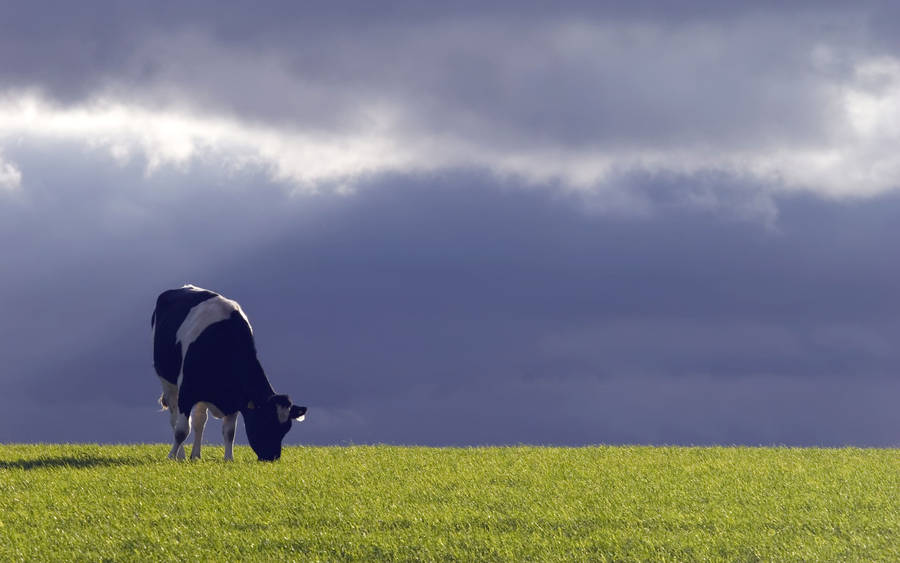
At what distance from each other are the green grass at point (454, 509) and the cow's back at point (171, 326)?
10.2ft

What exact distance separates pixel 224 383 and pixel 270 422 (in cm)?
157

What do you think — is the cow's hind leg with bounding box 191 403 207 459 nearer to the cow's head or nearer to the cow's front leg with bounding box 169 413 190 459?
the cow's front leg with bounding box 169 413 190 459

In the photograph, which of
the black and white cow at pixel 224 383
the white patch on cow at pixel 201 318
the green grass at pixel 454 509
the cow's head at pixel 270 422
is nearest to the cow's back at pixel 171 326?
the black and white cow at pixel 224 383

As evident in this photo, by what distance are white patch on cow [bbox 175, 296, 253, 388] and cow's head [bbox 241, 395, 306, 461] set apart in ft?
7.08

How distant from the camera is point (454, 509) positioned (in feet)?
54.6

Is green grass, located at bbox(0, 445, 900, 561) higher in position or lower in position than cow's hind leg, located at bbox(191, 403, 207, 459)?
lower

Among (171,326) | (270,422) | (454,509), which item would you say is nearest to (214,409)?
(270,422)

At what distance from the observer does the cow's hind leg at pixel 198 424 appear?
24703mm

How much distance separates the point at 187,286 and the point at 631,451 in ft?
41.0

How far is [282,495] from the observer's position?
17797mm

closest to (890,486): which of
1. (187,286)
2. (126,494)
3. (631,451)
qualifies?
(631,451)

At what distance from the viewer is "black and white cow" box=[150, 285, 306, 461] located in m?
23.6

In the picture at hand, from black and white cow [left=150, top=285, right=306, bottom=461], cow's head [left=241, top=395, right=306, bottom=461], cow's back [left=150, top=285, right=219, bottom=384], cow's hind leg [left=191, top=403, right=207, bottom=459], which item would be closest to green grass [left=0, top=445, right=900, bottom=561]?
cow's head [left=241, top=395, right=306, bottom=461]

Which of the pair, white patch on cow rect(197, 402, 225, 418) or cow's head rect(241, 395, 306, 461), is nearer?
cow's head rect(241, 395, 306, 461)
